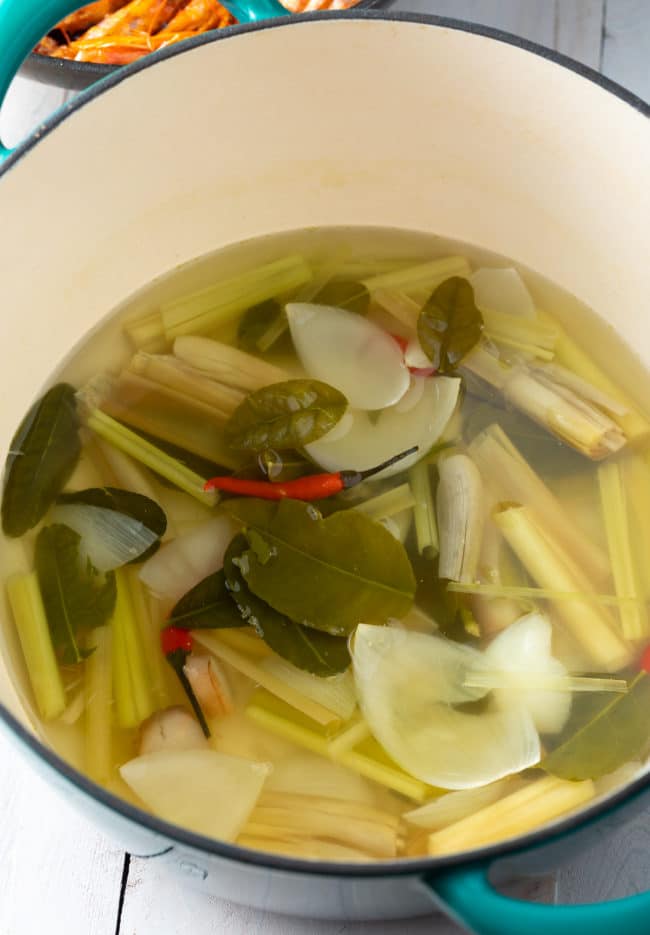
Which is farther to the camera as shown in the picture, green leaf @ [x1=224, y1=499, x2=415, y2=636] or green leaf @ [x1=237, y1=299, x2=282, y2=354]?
green leaf @ [x1=237, y1=299, x2=282, y2=354]

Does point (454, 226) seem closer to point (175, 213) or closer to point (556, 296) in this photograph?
point (556, 296)

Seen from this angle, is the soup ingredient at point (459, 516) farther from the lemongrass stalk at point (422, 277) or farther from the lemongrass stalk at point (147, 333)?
the lemongrass stalk at point (147, 333)

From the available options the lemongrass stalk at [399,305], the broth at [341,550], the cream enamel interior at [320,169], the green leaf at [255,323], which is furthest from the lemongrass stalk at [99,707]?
the lemongrass stalk at [399,305]

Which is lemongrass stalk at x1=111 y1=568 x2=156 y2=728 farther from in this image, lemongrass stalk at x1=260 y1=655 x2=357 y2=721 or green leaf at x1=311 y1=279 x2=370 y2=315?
green leaf at x1=311 y1=279 x2=370 y2=315

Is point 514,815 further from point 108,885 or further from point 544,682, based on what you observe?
point 108,885

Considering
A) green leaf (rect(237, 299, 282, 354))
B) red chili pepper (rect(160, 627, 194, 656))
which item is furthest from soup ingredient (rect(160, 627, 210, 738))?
green leaf (rect(237, 299, 282, 354))

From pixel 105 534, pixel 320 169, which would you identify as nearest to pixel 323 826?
pixel 105 534
